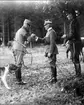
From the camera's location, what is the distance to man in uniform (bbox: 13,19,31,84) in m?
6.06

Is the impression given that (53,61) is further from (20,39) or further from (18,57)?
(20,39)

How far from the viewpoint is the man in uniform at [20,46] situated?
239 inches

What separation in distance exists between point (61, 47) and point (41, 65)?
0.64 metres

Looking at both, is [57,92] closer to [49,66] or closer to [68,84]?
[68,84]

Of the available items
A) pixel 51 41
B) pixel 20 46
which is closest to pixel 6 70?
pixel 20 46

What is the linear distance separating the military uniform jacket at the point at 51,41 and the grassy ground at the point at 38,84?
13 centimetres

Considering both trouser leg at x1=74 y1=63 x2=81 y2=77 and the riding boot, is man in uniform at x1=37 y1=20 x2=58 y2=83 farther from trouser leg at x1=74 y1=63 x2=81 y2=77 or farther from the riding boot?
the riding boot

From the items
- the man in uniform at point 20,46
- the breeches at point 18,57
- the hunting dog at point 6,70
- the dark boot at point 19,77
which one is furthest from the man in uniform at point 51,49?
the hunting dog at point 6,70

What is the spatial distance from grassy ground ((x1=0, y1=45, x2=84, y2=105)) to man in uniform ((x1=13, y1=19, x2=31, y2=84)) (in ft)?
0.43

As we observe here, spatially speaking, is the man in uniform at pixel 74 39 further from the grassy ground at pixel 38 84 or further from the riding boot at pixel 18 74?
the riding boot at pixel 18 74

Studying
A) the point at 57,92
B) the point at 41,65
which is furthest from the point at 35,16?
the point at 57,92

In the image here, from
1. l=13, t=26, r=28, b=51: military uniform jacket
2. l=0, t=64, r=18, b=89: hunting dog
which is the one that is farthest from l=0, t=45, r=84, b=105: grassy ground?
l=13, t=26, r=28, b=51: military uniform jacket

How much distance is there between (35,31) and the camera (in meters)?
5.96

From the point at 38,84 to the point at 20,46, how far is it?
980mm
